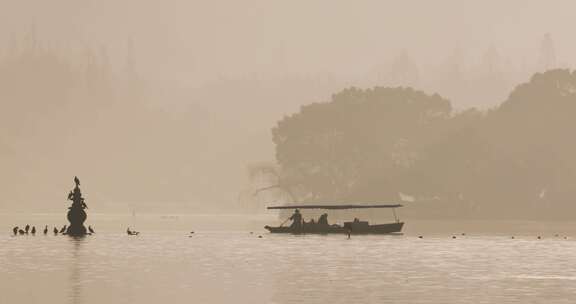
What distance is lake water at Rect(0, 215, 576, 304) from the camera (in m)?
63.1

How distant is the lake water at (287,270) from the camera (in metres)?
63.1

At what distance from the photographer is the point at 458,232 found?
14975cm

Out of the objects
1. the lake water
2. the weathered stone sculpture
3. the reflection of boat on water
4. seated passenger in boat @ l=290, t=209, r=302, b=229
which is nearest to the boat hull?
the reflection of boat on water

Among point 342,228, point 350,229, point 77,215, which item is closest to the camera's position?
point 77,215

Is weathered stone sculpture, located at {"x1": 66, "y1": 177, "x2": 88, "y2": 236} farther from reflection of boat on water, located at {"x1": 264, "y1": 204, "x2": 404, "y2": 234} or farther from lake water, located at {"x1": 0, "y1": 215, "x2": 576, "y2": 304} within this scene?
reflection of boat on water, located at {"x1": 264, "y1": 204, "x2": 404, "y2": 234}

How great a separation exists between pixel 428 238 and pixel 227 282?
6267 centimetres

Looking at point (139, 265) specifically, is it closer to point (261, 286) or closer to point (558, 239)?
point (261, 286)

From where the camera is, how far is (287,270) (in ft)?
267

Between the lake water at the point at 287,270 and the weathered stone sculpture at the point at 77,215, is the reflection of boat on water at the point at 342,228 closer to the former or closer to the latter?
the lake water at the point at 287,270

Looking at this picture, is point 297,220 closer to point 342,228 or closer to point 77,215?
point 342,228

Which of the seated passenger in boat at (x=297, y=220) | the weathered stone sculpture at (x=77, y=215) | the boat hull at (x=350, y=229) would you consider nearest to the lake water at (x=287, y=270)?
A: the weathered stone sculpture at (x=77, y=215)

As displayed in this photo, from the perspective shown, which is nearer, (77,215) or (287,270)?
(287,270)

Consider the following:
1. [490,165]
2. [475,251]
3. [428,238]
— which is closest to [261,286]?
[475,251]

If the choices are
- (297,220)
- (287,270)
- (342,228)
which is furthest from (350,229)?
(287,270)
